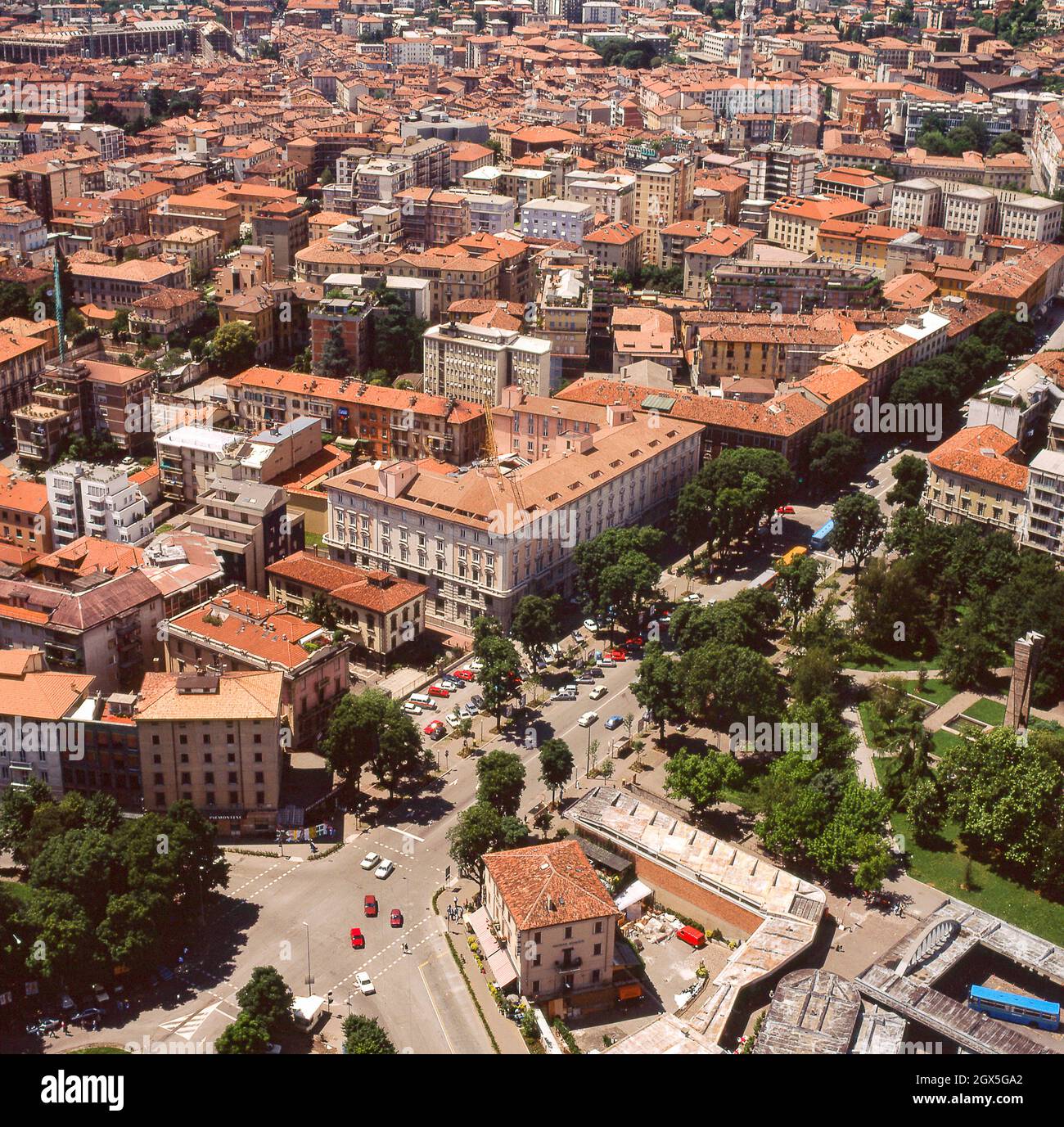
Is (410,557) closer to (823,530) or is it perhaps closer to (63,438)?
(823,530)

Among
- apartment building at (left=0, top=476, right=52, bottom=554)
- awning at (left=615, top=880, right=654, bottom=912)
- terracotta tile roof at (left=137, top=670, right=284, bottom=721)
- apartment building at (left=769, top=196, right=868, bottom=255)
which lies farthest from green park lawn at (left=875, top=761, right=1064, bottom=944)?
apartment building at (left=769, top=196, right=868, bottom=255)

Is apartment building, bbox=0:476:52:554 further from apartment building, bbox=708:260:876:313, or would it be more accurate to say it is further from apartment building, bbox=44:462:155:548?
apartment building, bbox=708:260:876:313

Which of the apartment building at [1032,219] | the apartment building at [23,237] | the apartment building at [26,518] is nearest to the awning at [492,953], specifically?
the apartment building at [26,518]

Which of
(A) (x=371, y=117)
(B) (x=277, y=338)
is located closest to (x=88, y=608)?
(B) (x=277, y=338)

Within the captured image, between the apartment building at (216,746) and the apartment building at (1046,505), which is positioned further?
the apartment building at (1046,505)

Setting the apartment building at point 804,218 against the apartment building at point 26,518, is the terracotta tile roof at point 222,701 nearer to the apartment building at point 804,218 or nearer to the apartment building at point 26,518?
the apartment building at point 26,518
